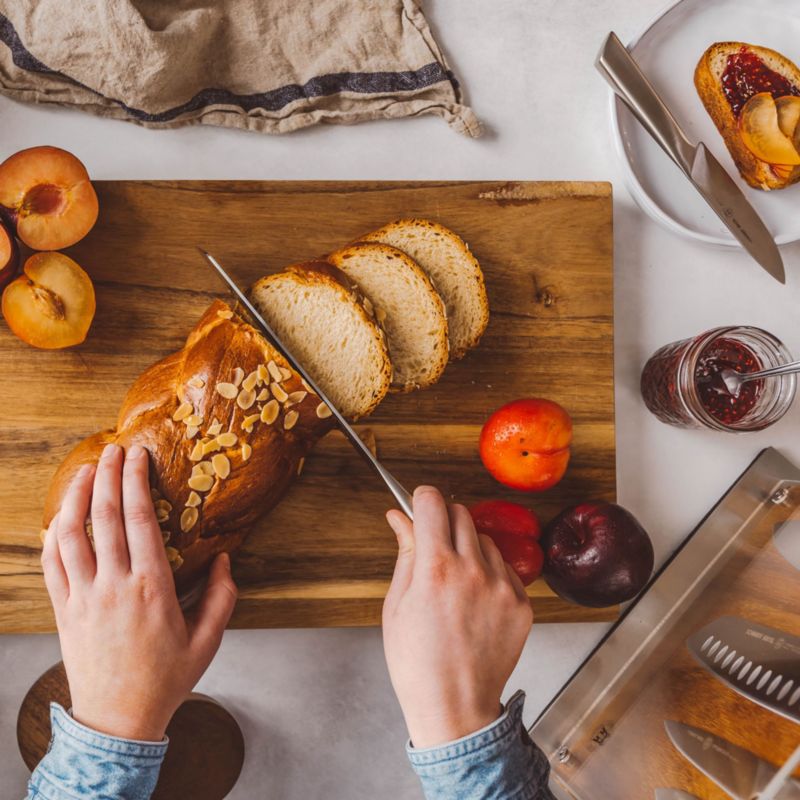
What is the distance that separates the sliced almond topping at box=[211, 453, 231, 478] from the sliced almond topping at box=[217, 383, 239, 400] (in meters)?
0.10

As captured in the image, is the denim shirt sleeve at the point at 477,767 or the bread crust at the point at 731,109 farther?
the bread crust at the point at 731,109

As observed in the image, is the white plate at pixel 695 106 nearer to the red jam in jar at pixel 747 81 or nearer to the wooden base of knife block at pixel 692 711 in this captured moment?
the red jam in jar at pixel 747 81

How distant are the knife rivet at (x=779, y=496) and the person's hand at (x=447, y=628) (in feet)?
2.16

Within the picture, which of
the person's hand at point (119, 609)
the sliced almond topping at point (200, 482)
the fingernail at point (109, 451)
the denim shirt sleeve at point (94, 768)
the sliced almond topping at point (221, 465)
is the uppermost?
the sliced almond topping at point (221, 465)

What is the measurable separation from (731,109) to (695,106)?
0.29ft

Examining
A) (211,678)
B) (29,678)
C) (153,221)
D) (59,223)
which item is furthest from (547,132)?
(29,678)

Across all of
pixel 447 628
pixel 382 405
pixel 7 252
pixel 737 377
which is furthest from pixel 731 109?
pixel 7 252

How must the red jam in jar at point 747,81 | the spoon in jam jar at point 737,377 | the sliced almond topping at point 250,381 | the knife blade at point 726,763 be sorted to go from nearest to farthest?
the knife blade at point 726,763
the sliced almond topping at point 250,381
the spoon in jam jar at point 737,377
the red jam in jar at point 747,81

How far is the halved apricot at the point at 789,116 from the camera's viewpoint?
4.81ft

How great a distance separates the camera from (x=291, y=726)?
1.61m

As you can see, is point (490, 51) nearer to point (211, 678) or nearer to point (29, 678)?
point (211, 678)

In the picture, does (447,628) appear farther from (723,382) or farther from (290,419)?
(723,382)

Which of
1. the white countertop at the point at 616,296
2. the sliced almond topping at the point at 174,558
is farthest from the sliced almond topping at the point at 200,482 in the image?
the white countertop at the point at 616,296

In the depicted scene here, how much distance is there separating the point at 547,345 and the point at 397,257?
0.35 metres
